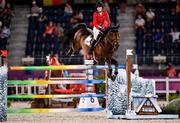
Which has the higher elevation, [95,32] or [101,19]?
[101,19]

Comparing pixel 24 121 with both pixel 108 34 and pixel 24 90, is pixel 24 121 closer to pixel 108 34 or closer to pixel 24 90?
pixel 108 34

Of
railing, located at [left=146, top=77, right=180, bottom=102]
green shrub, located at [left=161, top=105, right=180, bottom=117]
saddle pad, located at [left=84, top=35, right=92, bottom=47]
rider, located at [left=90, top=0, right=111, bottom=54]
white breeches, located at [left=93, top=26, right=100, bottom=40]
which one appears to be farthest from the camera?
railing, located at [left=146, top=77, right=180, bottom=102]

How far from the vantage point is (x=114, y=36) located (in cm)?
1684

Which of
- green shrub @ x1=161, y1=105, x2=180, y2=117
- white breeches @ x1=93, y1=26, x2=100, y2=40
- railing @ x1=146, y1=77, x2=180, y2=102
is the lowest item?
green shrub @ x1=161, y1=105, x2=180, y2=117

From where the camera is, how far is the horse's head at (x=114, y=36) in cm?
1677

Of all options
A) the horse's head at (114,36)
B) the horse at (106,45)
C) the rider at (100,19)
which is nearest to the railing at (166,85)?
the horse at (106,45)

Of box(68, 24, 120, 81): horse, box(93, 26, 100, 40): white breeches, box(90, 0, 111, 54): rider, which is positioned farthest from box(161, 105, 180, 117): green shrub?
box(93, 26, 100, 40): white breeches

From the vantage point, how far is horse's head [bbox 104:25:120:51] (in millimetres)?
16769

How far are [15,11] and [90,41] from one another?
1669 cm

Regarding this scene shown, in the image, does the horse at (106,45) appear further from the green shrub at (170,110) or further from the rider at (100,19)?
the green shrub at (170,110)

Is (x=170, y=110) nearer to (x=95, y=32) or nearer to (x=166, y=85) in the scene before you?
(x=95, y=32)

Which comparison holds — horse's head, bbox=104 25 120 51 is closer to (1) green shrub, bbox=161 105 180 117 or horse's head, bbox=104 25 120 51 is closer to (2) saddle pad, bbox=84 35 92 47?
(2) saddle pad, bbox=84 35 92 47

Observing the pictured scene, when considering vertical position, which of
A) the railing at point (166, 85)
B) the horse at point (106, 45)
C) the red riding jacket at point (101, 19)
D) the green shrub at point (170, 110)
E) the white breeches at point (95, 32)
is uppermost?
the red riding jacket at point (101, 19)

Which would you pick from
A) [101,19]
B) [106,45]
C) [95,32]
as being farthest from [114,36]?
[95,32]
